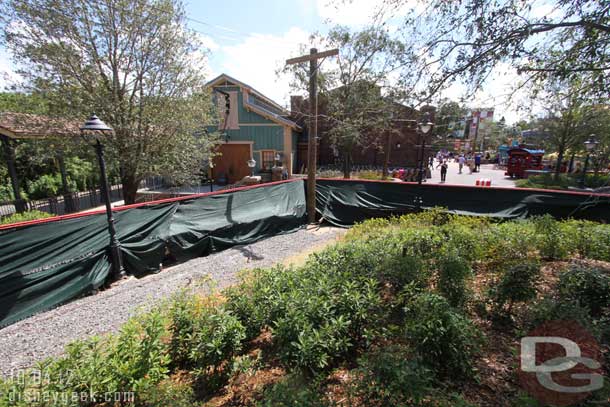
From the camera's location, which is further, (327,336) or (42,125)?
(42,125)

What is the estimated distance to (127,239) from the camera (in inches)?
223

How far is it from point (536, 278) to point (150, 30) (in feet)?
32.6

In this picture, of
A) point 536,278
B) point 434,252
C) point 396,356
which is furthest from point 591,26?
point 396,356

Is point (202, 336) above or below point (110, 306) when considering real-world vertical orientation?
above

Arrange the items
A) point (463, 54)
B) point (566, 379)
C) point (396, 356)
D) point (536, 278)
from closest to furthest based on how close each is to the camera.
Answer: point (566, 379)
point (396, 356)
point (536, 278)
point (463, 54)

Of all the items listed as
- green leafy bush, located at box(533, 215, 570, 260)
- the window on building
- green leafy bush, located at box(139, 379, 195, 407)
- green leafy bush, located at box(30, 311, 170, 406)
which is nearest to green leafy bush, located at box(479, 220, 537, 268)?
green leafy bush, located at box(533, 215, 570, 260)

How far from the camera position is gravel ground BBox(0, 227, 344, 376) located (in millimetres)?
3617

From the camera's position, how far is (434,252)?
4.50 metres

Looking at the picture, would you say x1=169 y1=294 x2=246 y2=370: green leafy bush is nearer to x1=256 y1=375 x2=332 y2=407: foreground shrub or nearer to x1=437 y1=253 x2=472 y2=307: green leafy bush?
x1=256 y1=375 x2=332 y2=407: foreground shrub

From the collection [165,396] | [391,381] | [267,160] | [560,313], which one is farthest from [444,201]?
[267,160]

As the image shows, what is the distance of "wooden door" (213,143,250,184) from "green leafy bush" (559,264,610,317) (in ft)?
56.0

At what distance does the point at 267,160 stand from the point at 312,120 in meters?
10.2

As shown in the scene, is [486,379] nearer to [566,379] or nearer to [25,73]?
[566,379]

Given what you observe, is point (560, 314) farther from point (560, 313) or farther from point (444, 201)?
point (444, 201)
